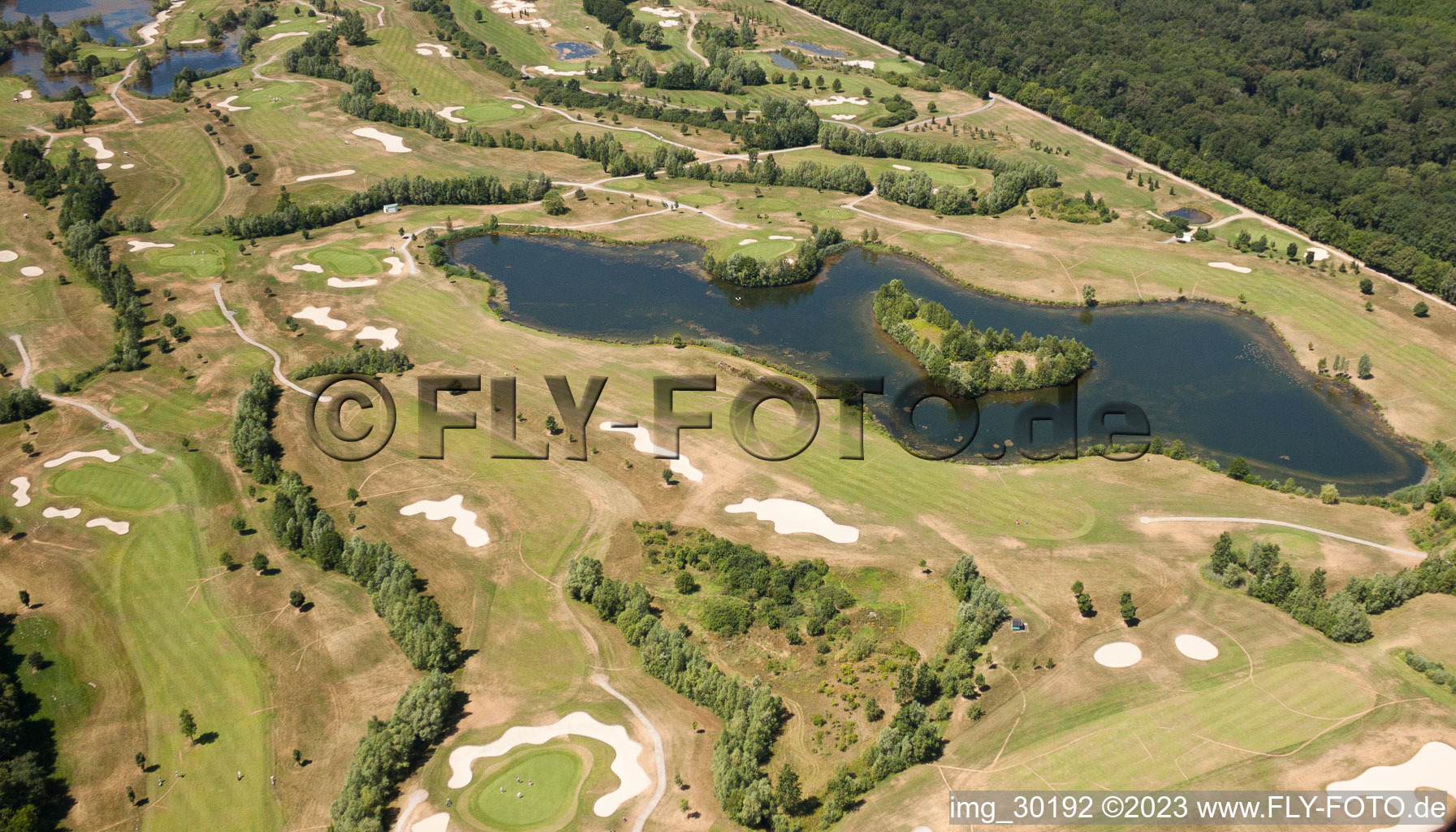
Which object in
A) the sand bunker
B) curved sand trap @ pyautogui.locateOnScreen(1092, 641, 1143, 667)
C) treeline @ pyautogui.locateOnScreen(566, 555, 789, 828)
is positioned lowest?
the sand bunker

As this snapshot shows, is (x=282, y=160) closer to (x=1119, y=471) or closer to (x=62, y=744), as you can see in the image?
(x=62, y=744)

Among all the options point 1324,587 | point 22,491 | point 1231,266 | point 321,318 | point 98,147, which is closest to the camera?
point 1324,587

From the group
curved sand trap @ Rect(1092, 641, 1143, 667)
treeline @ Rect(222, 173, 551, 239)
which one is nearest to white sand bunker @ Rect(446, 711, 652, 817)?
curved sand trap @ Rect(1092, 641, 1143, 667)

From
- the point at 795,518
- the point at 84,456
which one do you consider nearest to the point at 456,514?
the point at 795,518

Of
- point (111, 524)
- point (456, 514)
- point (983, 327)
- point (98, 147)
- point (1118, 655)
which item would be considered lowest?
point (111, 524)

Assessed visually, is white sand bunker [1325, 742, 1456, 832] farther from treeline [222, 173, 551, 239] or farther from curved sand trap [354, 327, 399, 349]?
treeline [222, 173, 551, 239]
